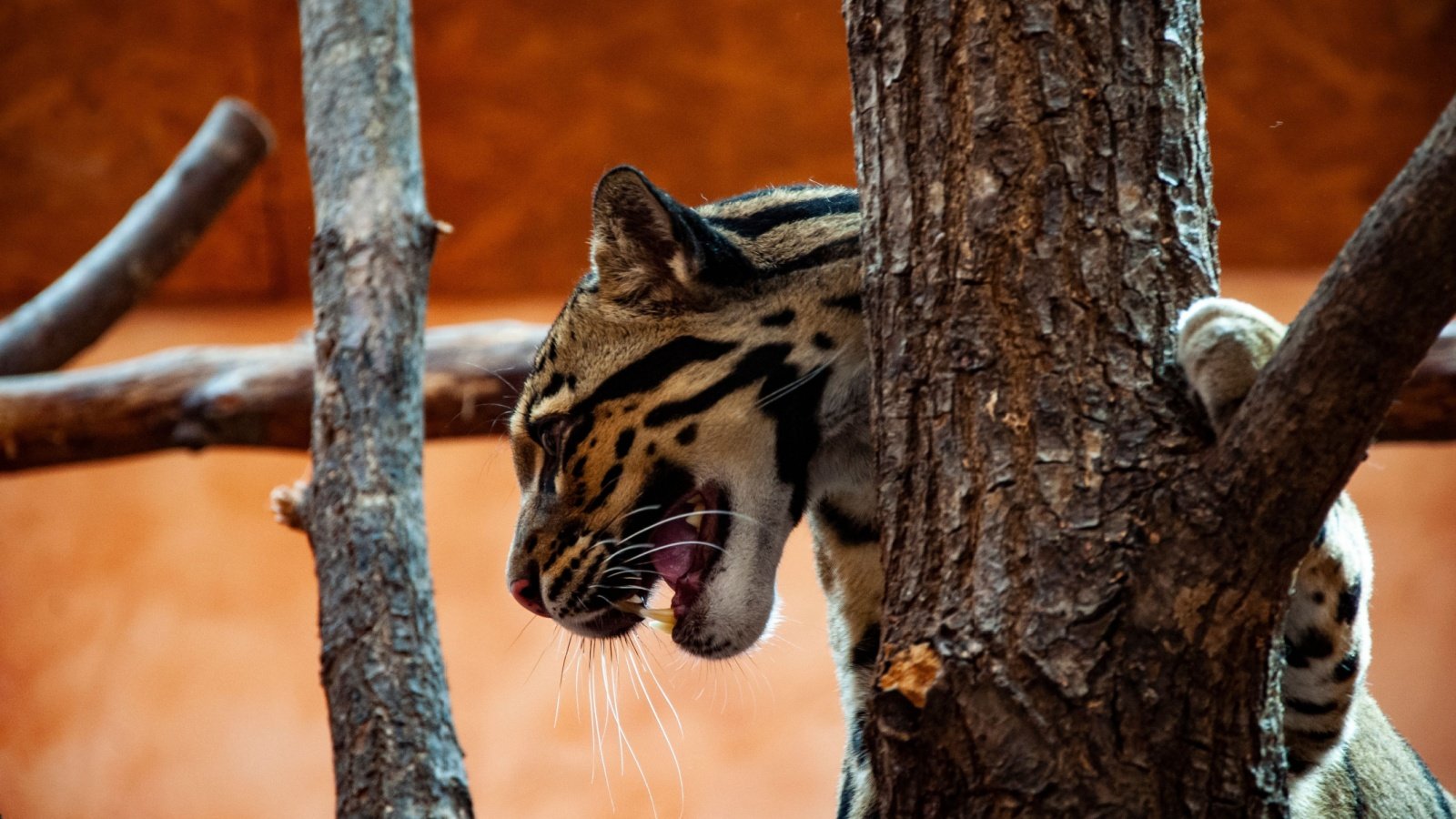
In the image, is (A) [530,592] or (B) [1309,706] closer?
(B) [1309,706]

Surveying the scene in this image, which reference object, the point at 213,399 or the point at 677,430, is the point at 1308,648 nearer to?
the point at 677,430

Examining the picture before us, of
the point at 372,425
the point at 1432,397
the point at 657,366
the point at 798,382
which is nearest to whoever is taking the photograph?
the point at 798,382

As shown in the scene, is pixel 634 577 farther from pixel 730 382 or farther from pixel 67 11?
pixel 67 11

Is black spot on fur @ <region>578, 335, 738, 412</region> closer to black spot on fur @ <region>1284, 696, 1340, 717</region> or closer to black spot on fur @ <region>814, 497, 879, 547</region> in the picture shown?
black spot on fur @ <region>814, 497, 879, 547</region>

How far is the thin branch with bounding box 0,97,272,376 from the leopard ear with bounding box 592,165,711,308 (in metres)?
3.43

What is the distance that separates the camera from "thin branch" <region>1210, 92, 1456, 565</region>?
59.9 inches

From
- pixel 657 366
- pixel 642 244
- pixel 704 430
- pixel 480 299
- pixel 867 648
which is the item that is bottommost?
pixel 867 648

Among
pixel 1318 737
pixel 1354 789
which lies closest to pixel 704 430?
pixel 1318 737

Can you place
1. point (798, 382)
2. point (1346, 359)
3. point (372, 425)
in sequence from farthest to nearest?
1. point (372, 425)
2. point (798, 382)
3. point (1346, 359)

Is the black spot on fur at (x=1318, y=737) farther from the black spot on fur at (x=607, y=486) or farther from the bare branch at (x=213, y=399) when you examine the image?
the bare branch at (x=213, y=399)

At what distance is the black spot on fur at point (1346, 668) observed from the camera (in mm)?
2197

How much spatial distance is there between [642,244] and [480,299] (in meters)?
6.58

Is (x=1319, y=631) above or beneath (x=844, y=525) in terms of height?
beneath

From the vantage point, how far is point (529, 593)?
2619mm
